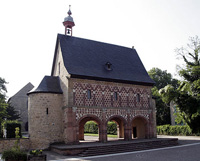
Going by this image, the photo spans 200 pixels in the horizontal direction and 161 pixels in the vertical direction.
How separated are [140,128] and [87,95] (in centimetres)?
886

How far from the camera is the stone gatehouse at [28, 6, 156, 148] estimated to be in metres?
20.7

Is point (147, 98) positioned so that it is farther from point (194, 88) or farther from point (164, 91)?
point (194, 88)

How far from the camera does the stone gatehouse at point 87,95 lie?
2070 centimetres

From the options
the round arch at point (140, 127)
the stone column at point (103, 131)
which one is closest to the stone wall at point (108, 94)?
the stone column at point (103, 131)

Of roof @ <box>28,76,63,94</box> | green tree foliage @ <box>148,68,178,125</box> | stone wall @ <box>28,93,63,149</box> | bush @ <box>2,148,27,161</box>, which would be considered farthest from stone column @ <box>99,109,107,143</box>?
green tree foliage @ <box>148,68,178,125</box>

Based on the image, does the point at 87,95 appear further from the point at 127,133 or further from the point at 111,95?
the point at 127,133

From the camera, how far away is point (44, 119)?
68.4ft

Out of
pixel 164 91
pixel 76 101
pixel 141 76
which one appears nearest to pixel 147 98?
pixel 141 76

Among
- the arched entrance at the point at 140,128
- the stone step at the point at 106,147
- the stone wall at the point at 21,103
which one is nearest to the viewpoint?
the stone step at the point at 106,147

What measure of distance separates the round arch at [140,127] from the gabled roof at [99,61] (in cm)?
439

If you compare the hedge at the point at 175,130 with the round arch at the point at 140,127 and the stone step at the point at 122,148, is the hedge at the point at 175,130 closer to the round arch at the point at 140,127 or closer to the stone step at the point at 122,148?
the round arch at the point at 140,127

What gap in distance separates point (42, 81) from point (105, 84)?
6.68 m

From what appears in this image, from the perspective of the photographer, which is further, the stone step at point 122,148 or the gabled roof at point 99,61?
the gabled roof at point 99,61

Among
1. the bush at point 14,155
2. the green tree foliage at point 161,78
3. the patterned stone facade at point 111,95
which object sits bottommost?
the bush at point 14,155
